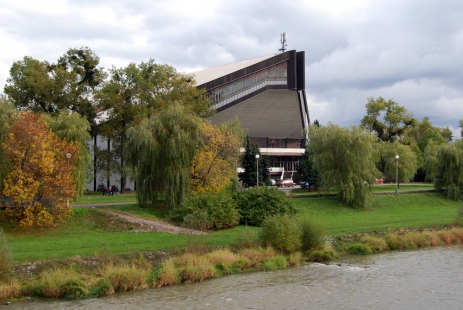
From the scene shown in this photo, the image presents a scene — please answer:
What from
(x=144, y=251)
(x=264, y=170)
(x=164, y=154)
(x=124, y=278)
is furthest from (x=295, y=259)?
(x=264, y=170)

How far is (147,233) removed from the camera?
84.3 ft

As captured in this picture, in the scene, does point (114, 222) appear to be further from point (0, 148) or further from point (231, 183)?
point (231, 183)

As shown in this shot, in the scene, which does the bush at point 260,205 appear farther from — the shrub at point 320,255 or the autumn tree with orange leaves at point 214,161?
the shrub at point 320,255

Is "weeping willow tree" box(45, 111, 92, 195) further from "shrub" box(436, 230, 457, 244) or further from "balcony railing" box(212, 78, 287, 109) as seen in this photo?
"balcony railing" box(212, 78, 287, 109)

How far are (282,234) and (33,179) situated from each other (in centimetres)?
1167

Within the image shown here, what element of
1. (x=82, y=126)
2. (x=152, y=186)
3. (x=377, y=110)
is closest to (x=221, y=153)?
(x=152, y=186)

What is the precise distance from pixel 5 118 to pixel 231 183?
612 inches

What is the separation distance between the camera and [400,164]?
60281 mm

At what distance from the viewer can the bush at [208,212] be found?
2744 centimetres

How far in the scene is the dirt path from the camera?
86.9 feet

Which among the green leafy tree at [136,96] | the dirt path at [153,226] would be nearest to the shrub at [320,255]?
the dirt path at [153,226]

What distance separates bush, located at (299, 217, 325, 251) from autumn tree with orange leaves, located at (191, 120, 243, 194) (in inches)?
426

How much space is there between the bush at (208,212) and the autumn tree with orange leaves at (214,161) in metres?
4.18

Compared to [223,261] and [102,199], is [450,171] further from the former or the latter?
[223,261]
